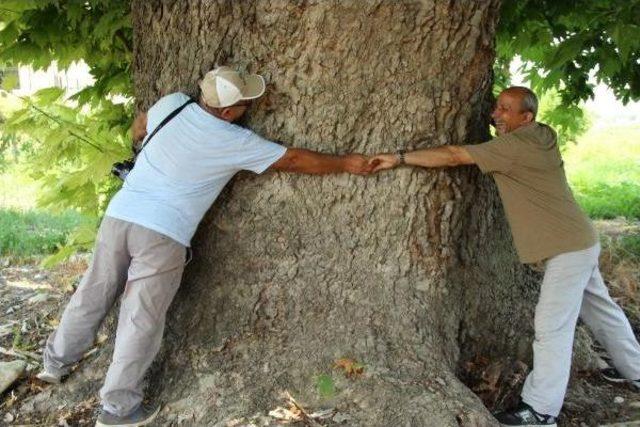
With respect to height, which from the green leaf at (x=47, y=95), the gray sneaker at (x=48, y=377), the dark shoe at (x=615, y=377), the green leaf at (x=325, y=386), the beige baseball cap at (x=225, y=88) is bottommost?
the gray sneaker at (x=48, y=377)

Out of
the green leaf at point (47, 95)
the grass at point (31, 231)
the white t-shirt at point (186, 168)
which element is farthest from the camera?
the grass at point (31, 231)

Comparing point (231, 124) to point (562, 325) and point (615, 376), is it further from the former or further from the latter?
point (615, 376)

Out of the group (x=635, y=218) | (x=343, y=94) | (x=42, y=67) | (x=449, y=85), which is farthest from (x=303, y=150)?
(x=635, y=218)

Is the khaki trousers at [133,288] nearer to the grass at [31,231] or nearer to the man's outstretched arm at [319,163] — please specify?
the man's outstretched arm at [319,163]

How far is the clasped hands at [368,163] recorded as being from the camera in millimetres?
3918

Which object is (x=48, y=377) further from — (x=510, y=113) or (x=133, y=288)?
(x=510, y=113)

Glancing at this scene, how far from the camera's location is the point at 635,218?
9.28 metres

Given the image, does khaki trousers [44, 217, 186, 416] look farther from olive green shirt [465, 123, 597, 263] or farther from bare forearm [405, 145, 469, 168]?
olive green shirt [465, 123, 597, 263]

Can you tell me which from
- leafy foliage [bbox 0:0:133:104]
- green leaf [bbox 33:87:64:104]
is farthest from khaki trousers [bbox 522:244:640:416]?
green leaf [bbox 33:87:64:104]

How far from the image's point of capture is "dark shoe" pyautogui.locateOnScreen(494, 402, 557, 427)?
4.04 m

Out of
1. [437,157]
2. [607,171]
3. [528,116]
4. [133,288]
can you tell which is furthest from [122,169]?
[607,171]

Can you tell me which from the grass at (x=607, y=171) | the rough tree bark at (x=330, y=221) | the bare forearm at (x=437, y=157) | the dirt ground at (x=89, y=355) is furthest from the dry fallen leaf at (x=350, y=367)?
the grass at (x=607, y=171)

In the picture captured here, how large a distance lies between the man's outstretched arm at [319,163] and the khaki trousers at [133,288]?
2.34 feet

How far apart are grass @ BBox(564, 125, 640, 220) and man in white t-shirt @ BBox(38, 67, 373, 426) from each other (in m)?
6.88
